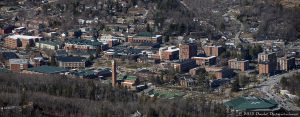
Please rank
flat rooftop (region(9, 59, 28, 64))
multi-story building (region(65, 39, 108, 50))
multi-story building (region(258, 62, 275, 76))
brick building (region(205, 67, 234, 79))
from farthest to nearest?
multi-story building (region(65, 39, 108, 50)) → flat rooftop (region(9, 59, 28, 64)) → multi-story building (region(258, 62, 275, 76)) → brick building (region(205, 67, 234, 79))

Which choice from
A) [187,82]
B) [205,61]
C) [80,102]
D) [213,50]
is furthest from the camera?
A: [213,50]

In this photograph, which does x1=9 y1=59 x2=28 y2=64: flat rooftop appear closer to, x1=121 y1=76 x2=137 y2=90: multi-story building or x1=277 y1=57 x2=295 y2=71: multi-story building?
x1=121 y1=76 x2=137 y2=90: multi-story building

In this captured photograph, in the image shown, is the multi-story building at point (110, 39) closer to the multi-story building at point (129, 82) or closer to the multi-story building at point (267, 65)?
the multi-story building at point (129, 82)

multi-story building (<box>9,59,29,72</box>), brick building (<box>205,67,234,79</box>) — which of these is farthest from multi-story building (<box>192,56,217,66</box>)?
multi-story building (<box>9,59,29,72</box>)

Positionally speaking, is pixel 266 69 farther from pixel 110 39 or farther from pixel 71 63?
pixel 110 39

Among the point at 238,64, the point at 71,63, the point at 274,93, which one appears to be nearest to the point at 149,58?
the point at 71,63

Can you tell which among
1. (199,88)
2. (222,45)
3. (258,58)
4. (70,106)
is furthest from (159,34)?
(70,106)

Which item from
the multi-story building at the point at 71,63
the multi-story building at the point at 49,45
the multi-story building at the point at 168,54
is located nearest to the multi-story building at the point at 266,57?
the multi-story building at the point at 168,54
